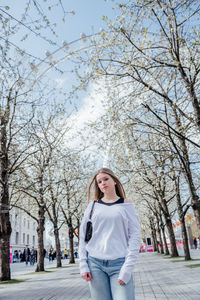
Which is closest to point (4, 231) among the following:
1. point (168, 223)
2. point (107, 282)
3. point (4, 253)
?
point (4, 253)

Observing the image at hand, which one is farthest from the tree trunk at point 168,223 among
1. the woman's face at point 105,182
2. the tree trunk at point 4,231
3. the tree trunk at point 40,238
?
the woman's face at point 105,182

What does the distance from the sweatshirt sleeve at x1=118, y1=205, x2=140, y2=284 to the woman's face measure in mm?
322

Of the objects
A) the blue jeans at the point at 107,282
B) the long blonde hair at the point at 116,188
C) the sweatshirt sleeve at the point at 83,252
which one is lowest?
the blue jeans at the point at 107,282

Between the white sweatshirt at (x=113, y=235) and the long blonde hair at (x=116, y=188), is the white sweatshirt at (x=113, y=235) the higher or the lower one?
the lower one

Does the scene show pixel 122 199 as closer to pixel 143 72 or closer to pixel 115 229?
pixel 115 229

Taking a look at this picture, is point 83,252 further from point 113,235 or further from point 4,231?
point 4,231

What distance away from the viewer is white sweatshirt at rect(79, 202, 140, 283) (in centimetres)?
252

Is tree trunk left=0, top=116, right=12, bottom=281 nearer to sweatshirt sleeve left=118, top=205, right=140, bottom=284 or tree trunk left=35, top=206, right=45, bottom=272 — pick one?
tree trunk left=35, top=206, right=45, bottom=272

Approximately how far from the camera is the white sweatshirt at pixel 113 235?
252cm

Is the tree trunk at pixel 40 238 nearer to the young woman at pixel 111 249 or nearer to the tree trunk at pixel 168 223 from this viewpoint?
the tree trunk at pixel 168 223

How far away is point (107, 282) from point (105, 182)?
0.96 metres

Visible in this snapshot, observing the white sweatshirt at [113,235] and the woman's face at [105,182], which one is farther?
the woman's face at [105,182]

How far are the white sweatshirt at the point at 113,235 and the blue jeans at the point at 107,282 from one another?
0.17ft

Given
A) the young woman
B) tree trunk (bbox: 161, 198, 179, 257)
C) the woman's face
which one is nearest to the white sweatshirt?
the young woman
